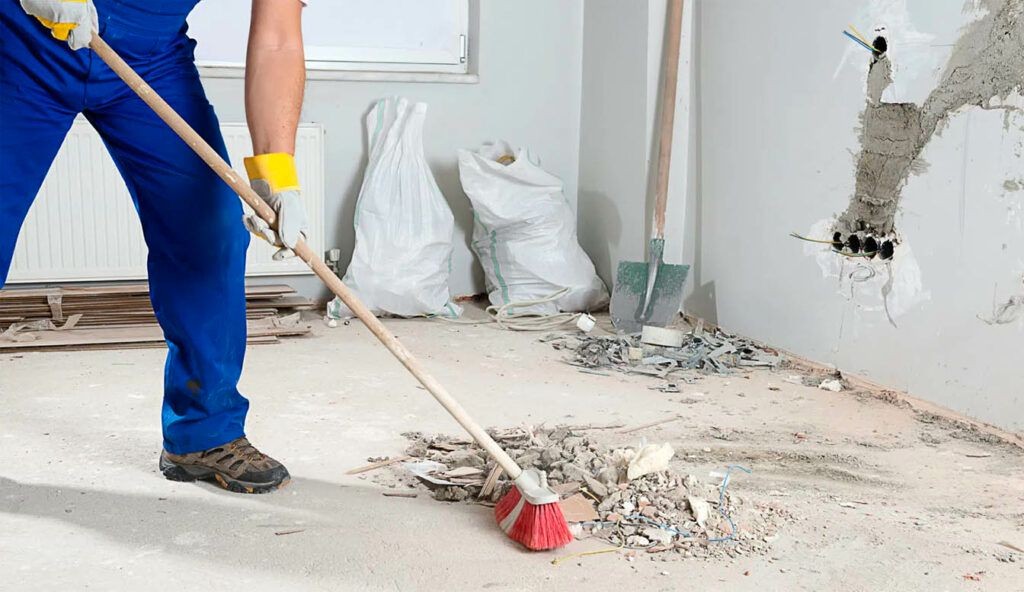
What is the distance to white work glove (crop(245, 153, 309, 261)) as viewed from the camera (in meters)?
1.94

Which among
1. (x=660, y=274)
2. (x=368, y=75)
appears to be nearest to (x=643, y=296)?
(x=660, y=274)

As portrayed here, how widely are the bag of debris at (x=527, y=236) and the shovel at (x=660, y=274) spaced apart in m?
0.34

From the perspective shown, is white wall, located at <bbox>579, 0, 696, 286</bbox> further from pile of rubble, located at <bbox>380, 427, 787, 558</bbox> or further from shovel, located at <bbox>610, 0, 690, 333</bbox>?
pile of rubble, located at <bbox>380, 427, 787, 558</bbox>

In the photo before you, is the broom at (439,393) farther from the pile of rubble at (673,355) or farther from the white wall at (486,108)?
the white wall at (486,108)

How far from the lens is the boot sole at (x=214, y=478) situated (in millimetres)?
2273

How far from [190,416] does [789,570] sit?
1249mm

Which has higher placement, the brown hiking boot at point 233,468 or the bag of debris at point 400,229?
the bag of debris at point 400,229

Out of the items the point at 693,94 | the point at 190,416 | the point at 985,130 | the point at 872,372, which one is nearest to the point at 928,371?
the point at 872,372

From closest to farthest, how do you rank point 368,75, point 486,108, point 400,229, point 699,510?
point 699,510
point 400,229
point 368,75
point 486,108

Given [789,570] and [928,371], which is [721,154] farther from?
[789,570]

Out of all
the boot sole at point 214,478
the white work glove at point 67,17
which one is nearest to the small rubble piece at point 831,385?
the boot sole at point 214,478

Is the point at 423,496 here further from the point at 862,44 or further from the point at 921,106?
the point at 862,44

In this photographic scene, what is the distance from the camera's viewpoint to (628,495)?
2.12 meters

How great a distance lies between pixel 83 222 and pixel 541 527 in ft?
8.81
